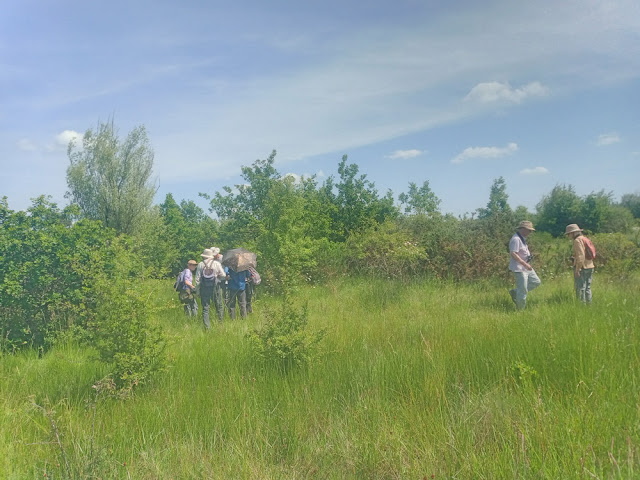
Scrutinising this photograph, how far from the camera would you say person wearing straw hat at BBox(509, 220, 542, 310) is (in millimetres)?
8094

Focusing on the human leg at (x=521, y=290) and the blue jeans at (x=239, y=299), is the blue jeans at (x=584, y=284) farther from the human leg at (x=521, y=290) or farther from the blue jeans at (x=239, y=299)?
the blue jeans at (x=239, y=299)

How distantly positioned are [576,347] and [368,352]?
225 centimetres

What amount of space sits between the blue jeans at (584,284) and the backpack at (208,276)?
7.06 meters

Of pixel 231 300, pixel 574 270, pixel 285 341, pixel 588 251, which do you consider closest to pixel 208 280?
pixel 231 300

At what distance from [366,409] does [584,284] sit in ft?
20.2

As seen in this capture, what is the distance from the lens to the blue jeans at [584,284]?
7.92 meters

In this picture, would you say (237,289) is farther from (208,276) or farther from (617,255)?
(617,255)

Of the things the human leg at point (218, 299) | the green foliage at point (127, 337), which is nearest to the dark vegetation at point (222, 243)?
the green foliage at point (127, 337)

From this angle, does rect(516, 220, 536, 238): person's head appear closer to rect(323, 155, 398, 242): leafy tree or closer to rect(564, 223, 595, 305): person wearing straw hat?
rect(564, 223, 595, 305): person wearing straw hat

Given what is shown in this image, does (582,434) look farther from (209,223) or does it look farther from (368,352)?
(209,223)

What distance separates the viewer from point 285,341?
16.8 feet

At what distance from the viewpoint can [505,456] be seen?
2879mm

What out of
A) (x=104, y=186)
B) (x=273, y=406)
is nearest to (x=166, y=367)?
(x=273, y=406)

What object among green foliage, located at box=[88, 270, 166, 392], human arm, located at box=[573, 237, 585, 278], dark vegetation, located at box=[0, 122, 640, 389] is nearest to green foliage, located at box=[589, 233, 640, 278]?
dark vegetation, located at box=[0, 122, 640, 389]
